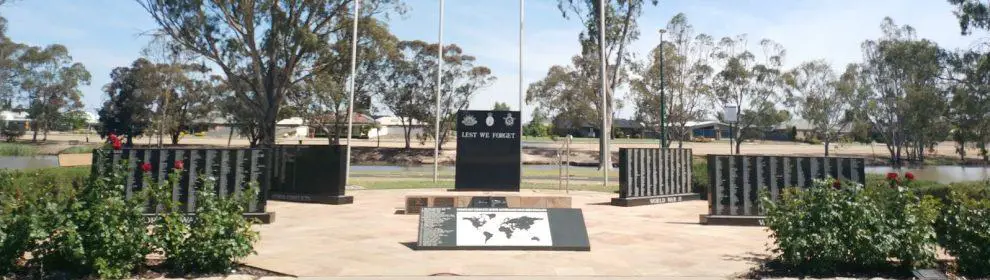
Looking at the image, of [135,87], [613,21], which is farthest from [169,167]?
[135,87]

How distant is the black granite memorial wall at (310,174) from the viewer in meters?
14.4

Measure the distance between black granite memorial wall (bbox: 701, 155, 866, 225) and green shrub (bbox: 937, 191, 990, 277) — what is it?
483 cm

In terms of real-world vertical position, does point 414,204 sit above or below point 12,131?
below

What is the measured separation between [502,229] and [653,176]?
7.73 m

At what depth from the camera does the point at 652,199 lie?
15219 millimetres

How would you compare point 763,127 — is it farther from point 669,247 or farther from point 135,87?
point 135,87

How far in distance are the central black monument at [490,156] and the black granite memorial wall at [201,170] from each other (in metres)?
6.56

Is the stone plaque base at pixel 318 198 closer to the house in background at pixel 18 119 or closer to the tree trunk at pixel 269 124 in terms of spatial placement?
the tree trunk at pixel 269 124

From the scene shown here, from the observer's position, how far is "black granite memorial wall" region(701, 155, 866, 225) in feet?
38.3

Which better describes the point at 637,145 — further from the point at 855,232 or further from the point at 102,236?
the point at 102,236

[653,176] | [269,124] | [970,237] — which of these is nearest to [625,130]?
[269,124]

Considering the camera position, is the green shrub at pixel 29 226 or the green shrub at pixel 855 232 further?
the green shrub at pixel 855 232

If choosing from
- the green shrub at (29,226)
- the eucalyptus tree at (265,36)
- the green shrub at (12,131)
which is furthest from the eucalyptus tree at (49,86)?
the green shrub at (29,226)

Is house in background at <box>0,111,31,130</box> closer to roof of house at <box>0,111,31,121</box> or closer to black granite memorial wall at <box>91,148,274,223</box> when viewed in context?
roof of house at <box>0,111,31,121</box>
